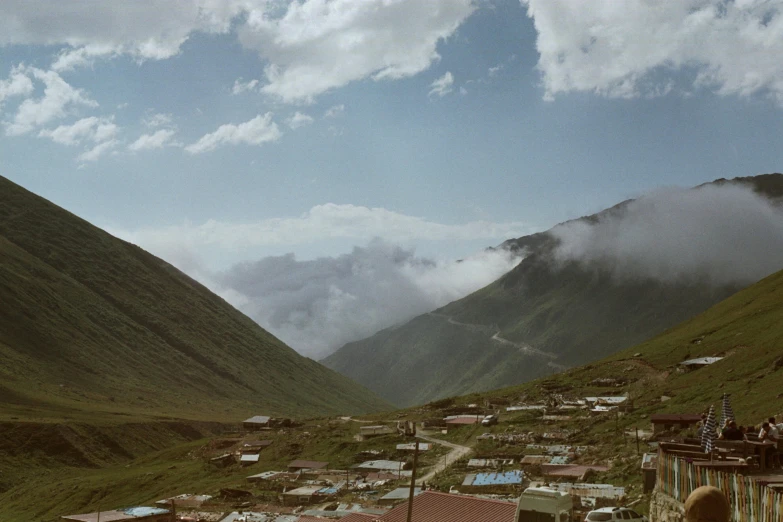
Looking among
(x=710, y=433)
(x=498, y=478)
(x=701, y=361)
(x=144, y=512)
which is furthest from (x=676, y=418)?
(x=710, y=433)

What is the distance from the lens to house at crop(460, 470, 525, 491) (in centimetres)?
5478

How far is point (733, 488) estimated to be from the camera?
65.5 feet

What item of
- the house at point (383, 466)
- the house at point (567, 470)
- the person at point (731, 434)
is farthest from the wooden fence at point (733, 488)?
the house at point (383, 466)

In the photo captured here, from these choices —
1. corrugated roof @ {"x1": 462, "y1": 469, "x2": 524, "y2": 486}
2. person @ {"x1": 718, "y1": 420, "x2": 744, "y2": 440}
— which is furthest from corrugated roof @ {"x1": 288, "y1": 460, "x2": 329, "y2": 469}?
person @ {"x1": 718, "y1": 420, "x2": 744, "y2": 440}

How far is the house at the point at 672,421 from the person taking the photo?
203 ft

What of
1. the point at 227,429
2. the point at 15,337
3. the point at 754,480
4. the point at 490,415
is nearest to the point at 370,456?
the point at 490,415

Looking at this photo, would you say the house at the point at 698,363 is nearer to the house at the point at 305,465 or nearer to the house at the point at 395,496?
the house at the point at 305,465

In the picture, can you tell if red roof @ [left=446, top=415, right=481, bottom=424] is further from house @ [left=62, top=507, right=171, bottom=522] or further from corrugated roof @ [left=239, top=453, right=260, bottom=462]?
house @ [left=62, top=507, right=171, bottom=522]

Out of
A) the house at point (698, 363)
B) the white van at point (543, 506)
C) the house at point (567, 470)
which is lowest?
the house at point (567, 470)

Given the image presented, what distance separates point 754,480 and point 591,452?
4824 centimetres

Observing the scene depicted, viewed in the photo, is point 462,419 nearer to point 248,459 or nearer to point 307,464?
point 307,464

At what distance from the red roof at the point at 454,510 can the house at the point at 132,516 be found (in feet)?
81.3

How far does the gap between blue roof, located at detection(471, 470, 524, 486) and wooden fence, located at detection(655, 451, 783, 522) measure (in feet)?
99.8

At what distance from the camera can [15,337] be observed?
15875cm
